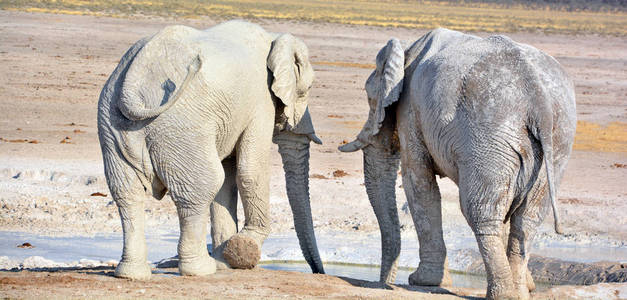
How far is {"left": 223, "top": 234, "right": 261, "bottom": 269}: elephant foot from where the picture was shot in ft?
22.5

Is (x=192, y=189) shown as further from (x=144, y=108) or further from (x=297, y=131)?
(x=297, y=131)

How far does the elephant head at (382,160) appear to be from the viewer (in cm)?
695

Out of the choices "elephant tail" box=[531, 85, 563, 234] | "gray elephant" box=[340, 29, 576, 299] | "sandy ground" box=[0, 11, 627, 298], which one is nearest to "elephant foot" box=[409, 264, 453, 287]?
"sandy ground" box=[0, 11, 627, 298]

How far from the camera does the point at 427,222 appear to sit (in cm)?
664

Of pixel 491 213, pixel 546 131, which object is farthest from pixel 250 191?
pixel 546 131

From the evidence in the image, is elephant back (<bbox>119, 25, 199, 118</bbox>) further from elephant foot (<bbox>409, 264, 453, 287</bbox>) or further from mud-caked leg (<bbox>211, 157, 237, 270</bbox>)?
elephant foot (<bbox>409, 264, 453, 287</bbox>)

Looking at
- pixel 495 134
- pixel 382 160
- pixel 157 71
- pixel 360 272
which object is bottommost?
pixel 360 272

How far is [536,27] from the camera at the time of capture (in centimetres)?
5425

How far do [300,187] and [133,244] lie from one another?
1764mm

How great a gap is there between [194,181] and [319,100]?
481 inches

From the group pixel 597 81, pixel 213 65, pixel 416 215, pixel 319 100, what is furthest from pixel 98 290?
pixel 597 81

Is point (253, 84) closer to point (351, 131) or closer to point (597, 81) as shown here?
point (351, 131)

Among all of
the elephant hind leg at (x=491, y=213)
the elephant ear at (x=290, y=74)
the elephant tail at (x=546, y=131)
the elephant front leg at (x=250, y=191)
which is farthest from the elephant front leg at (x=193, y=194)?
the elephant tail at (x=546, y=131)

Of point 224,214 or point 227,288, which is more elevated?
point 224,214
